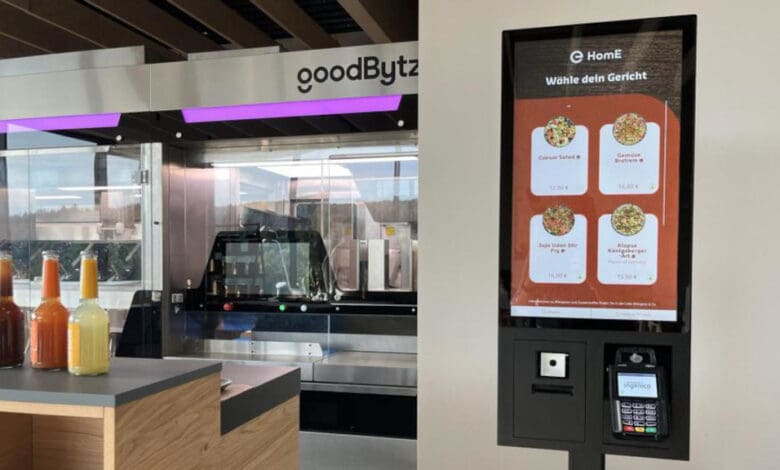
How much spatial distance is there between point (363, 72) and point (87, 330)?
1.83 metres

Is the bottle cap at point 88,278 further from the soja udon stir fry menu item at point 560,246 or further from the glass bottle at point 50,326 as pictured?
the soja udon stir fry menu item at point 560,246

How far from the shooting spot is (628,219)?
4.76 ft

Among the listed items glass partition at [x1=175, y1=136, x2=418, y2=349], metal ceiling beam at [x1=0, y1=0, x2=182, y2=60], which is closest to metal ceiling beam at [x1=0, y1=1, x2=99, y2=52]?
metal ceiling beam at [x1=0, y1=0, x2=182, y2=60]

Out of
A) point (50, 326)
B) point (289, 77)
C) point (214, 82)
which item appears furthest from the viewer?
point (214, 82)

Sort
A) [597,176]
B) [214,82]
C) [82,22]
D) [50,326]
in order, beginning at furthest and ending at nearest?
[82,22] → [214,82] → [597,176] → [50,326]

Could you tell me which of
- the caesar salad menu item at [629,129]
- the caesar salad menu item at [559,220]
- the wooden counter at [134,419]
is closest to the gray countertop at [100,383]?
the wooden counter at [134,419]

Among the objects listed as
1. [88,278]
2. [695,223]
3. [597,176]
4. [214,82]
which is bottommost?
[88,278]

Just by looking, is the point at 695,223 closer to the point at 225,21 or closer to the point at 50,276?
the point at 50,276

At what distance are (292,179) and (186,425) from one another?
204cm

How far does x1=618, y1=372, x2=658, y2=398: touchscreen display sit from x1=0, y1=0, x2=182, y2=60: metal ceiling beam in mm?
2865

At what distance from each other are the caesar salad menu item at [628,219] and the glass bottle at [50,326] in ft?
4.31

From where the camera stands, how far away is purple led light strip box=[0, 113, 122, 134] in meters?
3.15

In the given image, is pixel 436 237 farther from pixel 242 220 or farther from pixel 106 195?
pixel 106 195

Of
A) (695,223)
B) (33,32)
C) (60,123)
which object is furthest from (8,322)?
(33,32)
